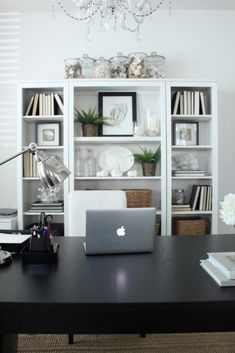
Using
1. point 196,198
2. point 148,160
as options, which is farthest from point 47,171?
point 196,198

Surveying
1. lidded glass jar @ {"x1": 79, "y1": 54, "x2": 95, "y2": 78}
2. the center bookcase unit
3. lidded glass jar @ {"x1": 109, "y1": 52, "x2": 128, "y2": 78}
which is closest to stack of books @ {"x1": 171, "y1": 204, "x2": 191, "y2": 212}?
the center bookcase unit

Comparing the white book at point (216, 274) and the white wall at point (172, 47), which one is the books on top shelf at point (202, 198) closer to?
the white wall at point (172, 47)

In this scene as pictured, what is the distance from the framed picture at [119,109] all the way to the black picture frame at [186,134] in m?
0.45

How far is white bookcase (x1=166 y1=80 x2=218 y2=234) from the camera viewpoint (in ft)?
9.56

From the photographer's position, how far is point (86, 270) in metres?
1.22

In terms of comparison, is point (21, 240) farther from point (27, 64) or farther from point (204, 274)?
point (27, 64)

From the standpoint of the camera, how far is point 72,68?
295 cm

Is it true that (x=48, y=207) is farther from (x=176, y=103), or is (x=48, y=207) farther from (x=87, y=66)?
(x=176, y=103)

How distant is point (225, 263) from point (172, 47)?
2711 millimetres

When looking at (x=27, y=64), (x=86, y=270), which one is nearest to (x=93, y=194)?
(x=86, y=270)

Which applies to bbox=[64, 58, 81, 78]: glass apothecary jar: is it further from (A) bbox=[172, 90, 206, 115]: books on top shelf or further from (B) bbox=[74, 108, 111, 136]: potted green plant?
(A) bbox=[172, 90, 206, 115]: books on top shelf

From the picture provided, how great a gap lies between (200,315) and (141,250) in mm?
522

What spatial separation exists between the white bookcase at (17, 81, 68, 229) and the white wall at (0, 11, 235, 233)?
0.23 meters

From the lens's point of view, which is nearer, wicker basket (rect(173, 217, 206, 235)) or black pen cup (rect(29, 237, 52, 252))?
black pen cup (rect(29, 237, 52, 252))
